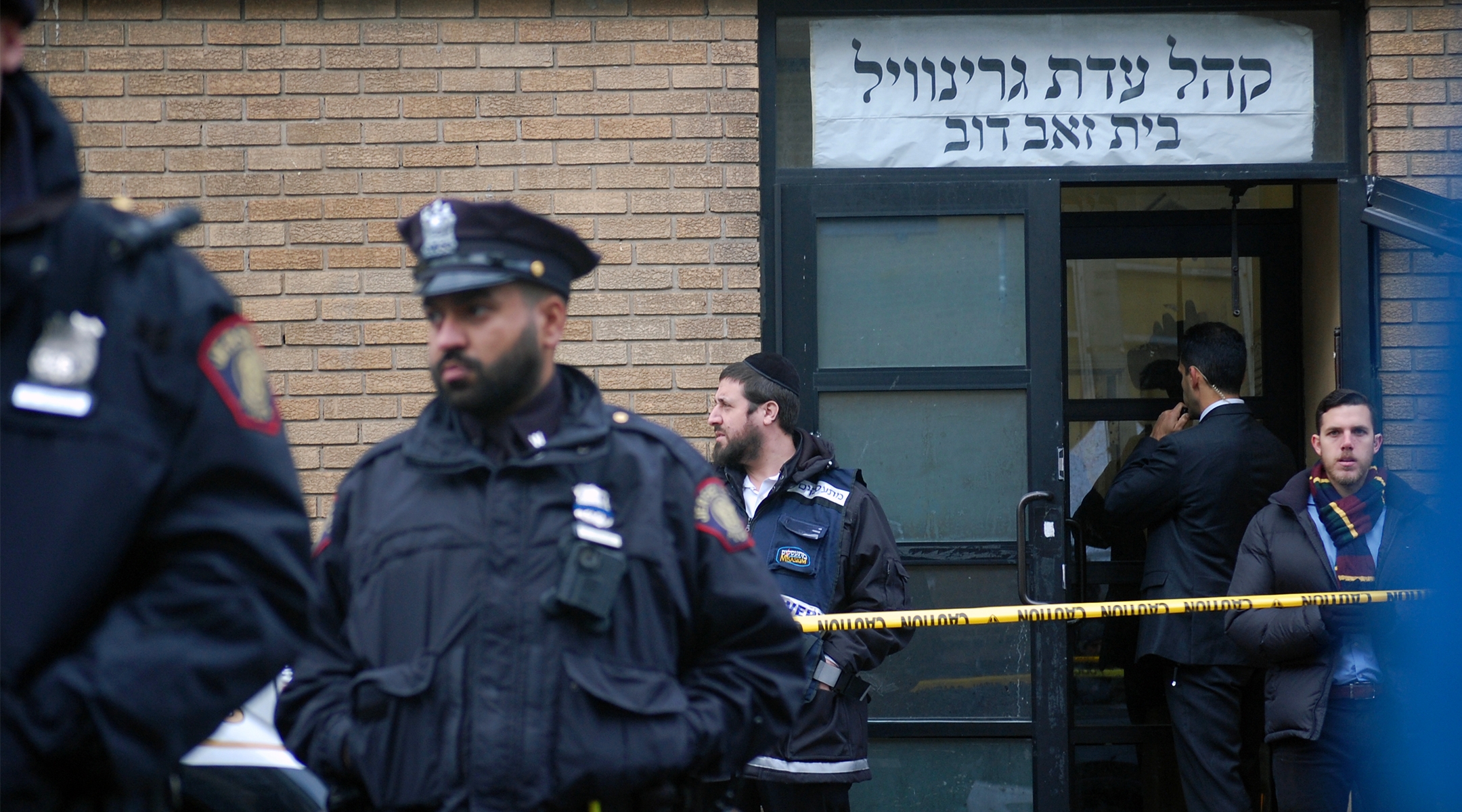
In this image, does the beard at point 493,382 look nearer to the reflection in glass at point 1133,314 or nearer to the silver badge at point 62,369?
the silver badge at point 62,369

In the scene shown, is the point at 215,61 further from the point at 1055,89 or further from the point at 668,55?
the point at 1055,89

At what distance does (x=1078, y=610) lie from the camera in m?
4.90

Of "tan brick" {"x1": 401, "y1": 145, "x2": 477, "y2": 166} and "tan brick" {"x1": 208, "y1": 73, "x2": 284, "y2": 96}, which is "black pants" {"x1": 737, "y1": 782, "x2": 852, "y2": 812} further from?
"tan brick" {"x1": 208, "y1": 73, "x2": 284, "y2": 96}

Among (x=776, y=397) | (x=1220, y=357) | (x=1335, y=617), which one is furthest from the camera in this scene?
(x=1220, y=357)

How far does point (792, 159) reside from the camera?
5.68 metres

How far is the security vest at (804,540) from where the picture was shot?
4.53 meters

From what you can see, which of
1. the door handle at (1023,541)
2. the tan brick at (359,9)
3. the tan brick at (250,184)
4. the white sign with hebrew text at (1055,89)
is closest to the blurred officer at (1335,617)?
the door handle at (1023,541)

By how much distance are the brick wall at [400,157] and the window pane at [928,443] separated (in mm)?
625

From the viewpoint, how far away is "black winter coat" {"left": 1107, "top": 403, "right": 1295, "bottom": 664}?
5.64 metres

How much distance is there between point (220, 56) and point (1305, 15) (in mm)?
4393

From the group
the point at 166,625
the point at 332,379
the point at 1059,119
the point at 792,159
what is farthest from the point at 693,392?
the point at 166,625

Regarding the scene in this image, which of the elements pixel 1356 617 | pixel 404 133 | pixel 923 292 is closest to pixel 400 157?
pixel 404 133

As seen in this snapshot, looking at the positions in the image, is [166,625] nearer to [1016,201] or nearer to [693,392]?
[693,392]

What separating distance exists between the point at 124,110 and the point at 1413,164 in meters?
5.12
